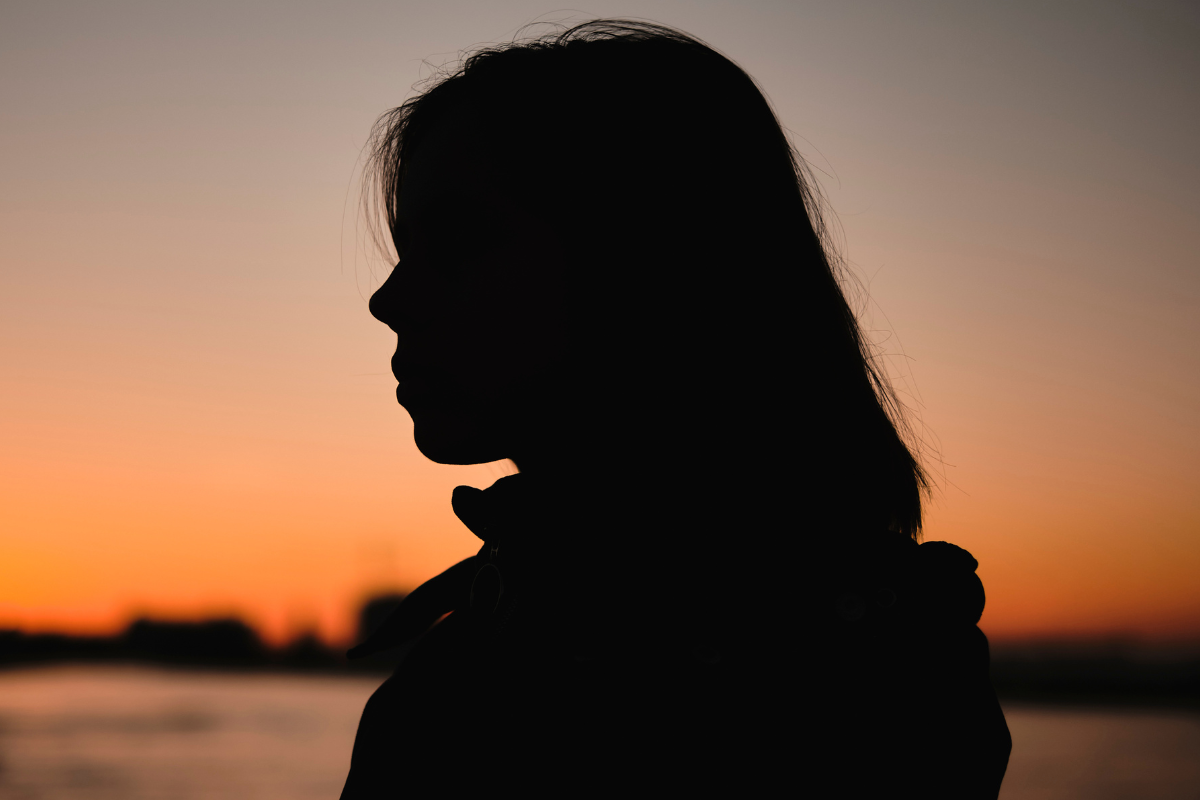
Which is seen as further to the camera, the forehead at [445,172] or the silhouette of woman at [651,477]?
the forehead at [445,172]

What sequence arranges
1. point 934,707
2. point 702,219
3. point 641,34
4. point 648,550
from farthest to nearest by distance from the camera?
point 641,34, point 702,219, point 648,550, point 934,707

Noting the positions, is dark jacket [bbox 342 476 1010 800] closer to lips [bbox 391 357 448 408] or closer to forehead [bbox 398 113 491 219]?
lips [bbox 391 357 448 408]

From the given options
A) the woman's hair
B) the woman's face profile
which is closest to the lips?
the woman's face profile

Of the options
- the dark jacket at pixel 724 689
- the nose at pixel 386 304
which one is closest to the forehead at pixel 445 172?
the nose at pixel 386 304

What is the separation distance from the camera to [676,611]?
890 mm

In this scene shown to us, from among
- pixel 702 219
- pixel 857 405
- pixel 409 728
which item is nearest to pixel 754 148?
pixel 702 219

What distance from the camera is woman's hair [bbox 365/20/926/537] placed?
100 cm

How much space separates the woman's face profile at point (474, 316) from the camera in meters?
1.01

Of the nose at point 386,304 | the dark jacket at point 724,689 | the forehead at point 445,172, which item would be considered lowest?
the dark jacket at point 724,689

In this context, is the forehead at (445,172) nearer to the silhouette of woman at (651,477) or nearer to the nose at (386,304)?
the silhouette of woman at (651,477)

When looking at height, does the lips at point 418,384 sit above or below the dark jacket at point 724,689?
above

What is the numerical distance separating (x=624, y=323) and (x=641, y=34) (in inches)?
21.7

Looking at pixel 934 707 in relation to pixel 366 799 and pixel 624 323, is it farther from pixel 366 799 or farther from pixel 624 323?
pixel 366 799

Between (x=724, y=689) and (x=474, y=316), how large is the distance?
0.53 metres
